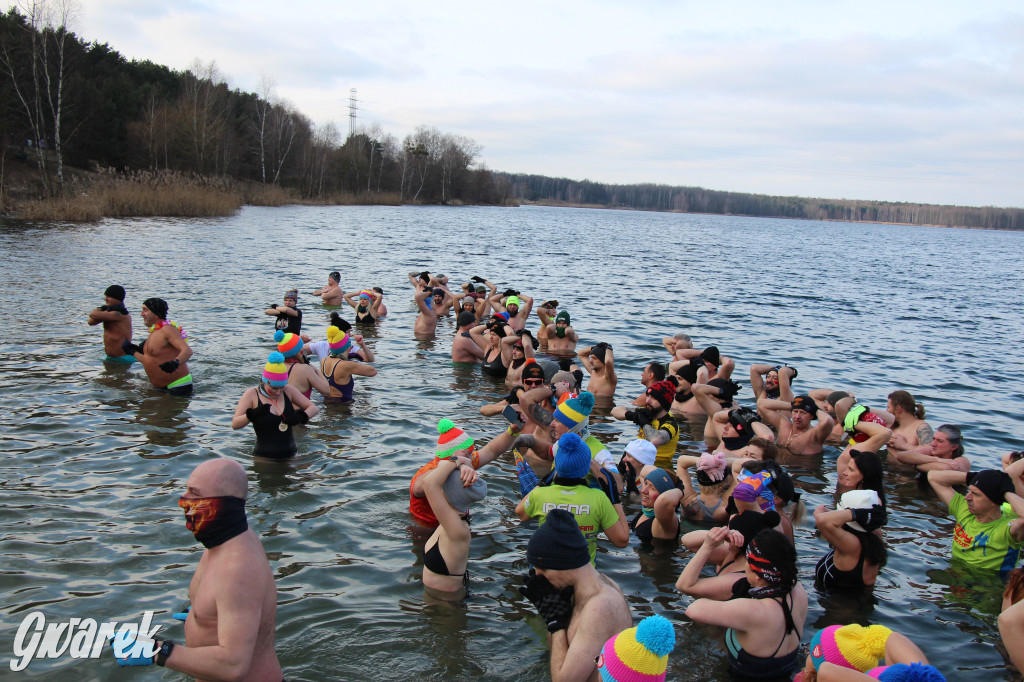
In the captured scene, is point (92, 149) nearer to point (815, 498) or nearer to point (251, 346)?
point (251, 346)

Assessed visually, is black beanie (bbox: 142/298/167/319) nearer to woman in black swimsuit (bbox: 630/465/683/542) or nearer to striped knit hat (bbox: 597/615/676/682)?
woman in black swimsuit (bbox: 630/465/683/542)

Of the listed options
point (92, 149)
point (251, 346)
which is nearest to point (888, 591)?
point (251, 346)

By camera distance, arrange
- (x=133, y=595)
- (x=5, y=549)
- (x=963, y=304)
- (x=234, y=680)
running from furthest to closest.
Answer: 1. (x=963, y=304)
2. (x=5, y=549)
3. (x=133, y=595)
4. (x=234, y=680)

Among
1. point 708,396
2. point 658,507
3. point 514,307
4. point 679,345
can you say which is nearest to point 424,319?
point 514,307

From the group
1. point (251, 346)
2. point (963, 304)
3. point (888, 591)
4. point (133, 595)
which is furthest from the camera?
point (963, 304)

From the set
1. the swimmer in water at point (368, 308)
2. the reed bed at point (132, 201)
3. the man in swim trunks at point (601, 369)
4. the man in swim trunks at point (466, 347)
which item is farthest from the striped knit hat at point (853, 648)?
the reed bed at point (132, 201)

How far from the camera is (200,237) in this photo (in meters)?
32.5

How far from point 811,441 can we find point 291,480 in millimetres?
6848

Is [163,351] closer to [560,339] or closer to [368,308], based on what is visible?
[368,308]

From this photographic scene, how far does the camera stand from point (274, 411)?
7.69m

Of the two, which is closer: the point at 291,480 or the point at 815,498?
the point at 291,480

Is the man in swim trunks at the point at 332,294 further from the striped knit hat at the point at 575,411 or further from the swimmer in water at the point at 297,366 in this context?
the striped knit hat at the point at 575,411

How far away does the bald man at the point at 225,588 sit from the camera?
10.3ft

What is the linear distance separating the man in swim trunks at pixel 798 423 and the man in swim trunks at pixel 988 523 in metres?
2.16
